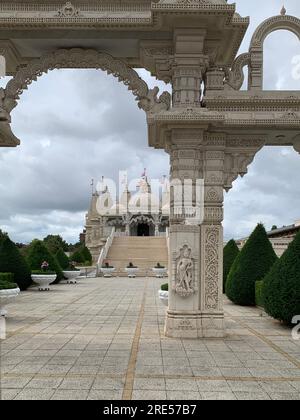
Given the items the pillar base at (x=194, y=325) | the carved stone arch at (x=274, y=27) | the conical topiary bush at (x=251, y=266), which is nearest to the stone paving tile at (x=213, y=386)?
the pillar base at (x=194, y=325)

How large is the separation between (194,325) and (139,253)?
26819 millimetres

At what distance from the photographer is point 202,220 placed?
834 centimetres

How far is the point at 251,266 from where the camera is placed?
43.6ft

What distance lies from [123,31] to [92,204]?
46.1m

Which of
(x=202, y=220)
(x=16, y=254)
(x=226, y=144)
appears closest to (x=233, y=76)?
(x=226, y=144)

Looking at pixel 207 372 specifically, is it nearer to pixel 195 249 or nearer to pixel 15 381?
pixel 15 381

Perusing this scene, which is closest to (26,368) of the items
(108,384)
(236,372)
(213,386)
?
(108,384)

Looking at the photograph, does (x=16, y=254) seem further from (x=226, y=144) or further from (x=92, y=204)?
(x=92, y=204)

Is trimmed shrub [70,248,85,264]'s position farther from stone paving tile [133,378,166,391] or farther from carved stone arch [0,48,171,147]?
stone paving tile [133,378,166,391]

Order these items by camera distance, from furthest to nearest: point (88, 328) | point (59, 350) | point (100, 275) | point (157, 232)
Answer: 1. point (157, 232)
2. point (100, 275)
3. point (88, 328)
4. point (59, 350)

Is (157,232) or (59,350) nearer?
(59,350)

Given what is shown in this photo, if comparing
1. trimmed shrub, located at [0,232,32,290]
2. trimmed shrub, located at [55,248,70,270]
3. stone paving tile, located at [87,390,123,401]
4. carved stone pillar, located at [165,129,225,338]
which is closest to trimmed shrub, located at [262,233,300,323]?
carved stone pillar, located at [165,129,225,338]
